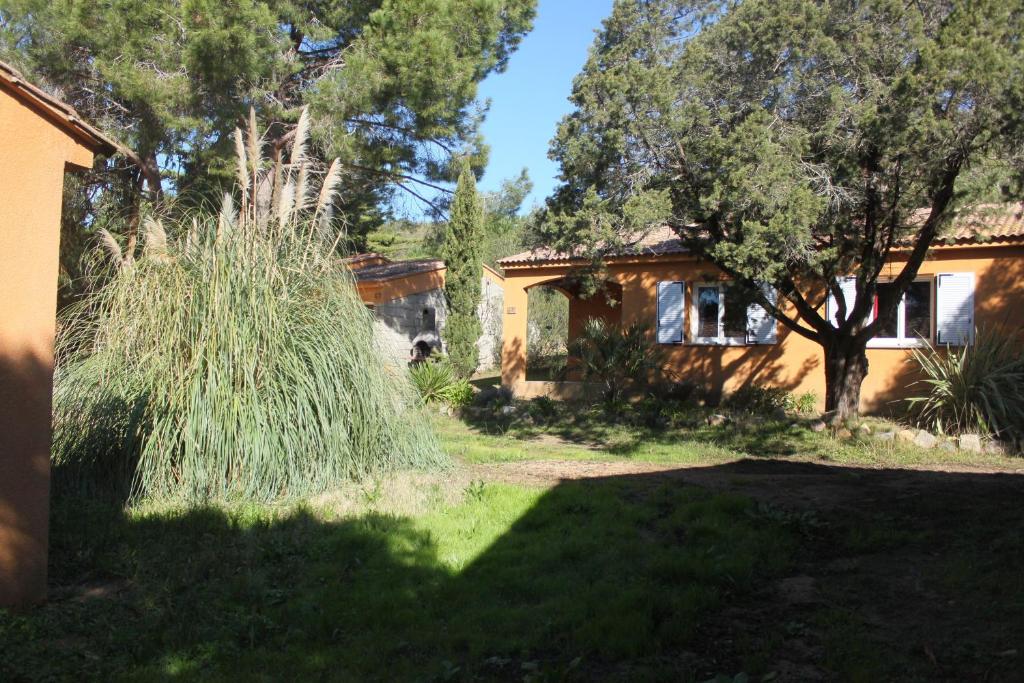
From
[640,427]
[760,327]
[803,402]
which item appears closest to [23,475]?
[640,427]

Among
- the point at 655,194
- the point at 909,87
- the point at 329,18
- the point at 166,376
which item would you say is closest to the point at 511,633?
the point at 166,376

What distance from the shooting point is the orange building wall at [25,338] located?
173 inches

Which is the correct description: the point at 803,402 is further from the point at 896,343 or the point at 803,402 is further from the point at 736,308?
the point at 736,308

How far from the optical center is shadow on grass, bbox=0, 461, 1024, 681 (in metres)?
3.82

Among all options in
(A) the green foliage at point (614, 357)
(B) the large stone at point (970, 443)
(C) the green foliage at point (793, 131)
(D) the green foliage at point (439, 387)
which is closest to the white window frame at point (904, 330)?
(C) the green foliage at point (793, 131)

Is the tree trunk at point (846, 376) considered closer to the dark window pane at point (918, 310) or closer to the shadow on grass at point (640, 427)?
the shadow on grass at point (640, 427)

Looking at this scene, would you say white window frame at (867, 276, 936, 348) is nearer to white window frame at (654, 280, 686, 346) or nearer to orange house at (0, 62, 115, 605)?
white window frame at (654, 280, 686, 346)

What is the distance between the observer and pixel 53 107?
4.61 metres

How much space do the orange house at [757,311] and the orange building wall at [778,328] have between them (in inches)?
0.6

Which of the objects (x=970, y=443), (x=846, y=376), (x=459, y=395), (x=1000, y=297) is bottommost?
(x=970, y=443)

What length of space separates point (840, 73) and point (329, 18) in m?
8.57

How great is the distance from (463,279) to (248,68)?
22.4 feet

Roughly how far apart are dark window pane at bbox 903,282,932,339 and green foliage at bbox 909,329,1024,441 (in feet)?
4.65

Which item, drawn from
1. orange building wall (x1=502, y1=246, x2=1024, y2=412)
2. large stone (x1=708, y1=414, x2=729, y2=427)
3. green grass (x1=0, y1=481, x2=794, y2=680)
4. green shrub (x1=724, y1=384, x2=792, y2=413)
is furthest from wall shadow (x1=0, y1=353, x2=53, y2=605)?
green shrub (x1=724, y1=384, x2=792, y2=413)
